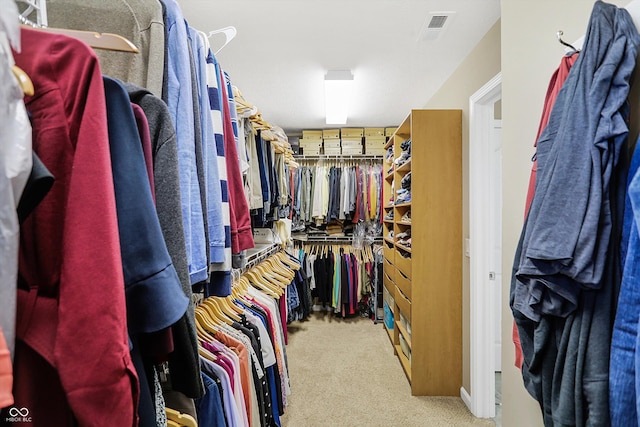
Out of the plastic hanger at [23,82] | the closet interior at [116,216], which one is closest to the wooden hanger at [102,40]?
the closet interior at [116,216]

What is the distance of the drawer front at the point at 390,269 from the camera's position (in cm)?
323

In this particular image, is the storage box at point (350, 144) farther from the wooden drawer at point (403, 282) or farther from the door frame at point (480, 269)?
the door frame at point (480, 269)

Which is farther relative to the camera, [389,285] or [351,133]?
[351,133]

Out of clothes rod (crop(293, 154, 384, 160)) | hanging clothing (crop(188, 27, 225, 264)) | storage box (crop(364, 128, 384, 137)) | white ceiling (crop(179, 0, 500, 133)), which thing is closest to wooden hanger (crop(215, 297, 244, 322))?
hanging clothing (crop(188, 27, 225, 264))

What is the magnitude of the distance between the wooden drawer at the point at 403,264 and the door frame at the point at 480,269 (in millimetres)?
478

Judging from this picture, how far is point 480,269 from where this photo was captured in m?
2.14

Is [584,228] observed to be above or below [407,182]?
below

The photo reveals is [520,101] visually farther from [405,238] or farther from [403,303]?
[403,303]

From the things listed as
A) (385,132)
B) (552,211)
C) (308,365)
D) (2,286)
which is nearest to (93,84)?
(2,286)

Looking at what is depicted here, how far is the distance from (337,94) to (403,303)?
6.64 ft

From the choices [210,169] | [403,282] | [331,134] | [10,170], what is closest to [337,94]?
[331,134]

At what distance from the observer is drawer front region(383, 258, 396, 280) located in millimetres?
3227

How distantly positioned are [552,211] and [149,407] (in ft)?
3.29

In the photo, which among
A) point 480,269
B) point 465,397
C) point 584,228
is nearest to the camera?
point 584,228
